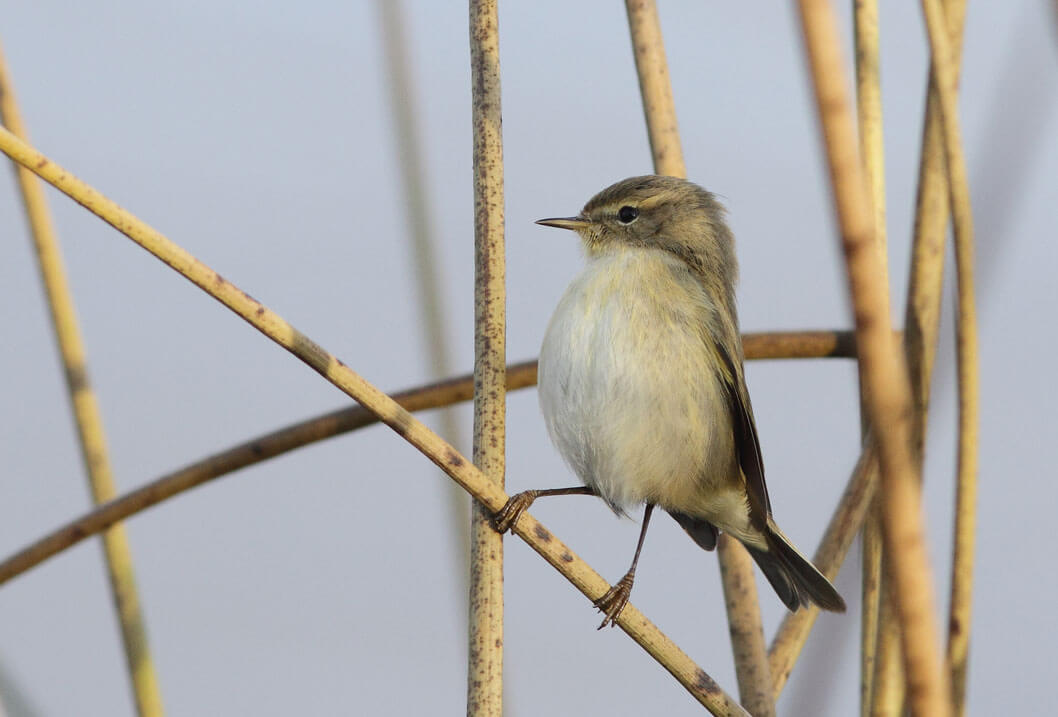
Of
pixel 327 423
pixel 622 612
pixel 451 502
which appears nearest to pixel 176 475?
pixel 327 423

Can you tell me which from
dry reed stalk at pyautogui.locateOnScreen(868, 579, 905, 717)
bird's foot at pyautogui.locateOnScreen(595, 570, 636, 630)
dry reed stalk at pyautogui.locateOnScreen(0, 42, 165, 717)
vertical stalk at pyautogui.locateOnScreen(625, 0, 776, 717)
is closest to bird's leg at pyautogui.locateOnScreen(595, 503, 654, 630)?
bird's foot at pyautogui.locateOnScreen(595, 570, 636, 630)

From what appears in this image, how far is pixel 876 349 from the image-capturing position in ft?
1.27

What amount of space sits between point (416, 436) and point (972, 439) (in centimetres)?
62

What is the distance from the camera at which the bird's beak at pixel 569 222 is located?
1.55m

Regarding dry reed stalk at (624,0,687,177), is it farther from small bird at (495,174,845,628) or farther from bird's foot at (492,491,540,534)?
bird's foot at (492,491,540,534)

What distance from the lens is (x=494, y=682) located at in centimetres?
82

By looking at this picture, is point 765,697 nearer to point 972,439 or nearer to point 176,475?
point 972,439

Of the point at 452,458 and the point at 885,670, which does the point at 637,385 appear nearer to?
the point at 885,670

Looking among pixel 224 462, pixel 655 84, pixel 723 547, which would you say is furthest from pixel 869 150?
pixel 224 462

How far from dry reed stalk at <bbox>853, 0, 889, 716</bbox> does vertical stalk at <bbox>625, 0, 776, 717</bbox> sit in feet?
0.41

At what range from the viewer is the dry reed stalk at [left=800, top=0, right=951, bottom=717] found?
14.7 inches

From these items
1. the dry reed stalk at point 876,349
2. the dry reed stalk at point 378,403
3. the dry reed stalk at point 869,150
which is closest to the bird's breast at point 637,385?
the dry reed stalk at point 869,150

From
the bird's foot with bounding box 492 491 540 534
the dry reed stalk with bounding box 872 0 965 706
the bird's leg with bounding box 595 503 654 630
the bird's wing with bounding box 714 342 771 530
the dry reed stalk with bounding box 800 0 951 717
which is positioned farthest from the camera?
the bird's wing with bounding box 714 342 771 530

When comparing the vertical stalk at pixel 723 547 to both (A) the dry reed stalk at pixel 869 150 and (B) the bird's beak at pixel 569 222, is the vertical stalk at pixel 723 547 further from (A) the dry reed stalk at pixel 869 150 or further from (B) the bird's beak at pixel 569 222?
(B) the bird's beak at pixel 569 222
